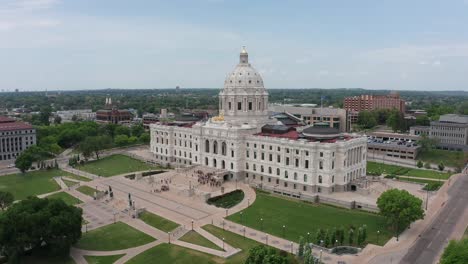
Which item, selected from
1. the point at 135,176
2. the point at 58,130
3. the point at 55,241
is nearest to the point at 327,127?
the point at 135,176

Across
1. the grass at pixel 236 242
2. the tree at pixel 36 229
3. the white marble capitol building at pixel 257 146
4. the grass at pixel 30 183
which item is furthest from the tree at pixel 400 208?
the grass at pixel 30 183

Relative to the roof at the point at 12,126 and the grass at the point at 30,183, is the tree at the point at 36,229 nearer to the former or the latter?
the grass at the point at 30,183

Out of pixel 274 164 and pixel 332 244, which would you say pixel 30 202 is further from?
pixel 274 164

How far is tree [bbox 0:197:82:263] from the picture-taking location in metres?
62.2

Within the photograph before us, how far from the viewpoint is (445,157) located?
5822 inches

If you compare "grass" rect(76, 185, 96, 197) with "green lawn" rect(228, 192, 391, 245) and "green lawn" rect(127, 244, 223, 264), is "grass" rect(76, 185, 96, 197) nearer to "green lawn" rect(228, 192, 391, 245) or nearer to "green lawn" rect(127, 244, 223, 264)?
"green lawn" rect(127, 244, 223, 264)

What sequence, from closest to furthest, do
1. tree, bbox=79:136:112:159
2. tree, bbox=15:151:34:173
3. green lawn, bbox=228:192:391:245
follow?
green lawn, bbox=228:192:391:245, tree, bbox=15:151:34:173, tree, bbox=79:136:112:159

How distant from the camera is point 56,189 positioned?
10731 centimetres

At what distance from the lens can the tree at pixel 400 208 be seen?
72625 millimetres

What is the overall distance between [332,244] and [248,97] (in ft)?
236

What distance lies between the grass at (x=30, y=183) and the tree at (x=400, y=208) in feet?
278

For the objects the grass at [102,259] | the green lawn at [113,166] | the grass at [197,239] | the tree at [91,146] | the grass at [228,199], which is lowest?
the grass at [102,259]

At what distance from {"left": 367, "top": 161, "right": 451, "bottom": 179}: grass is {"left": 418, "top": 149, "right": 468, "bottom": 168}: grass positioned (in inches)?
551

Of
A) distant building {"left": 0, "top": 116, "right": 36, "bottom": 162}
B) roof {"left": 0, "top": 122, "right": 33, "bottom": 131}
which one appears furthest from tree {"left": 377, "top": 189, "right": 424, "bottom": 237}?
roof {"left": 0, "top": 122, "right": 33, "bottom": 131}
